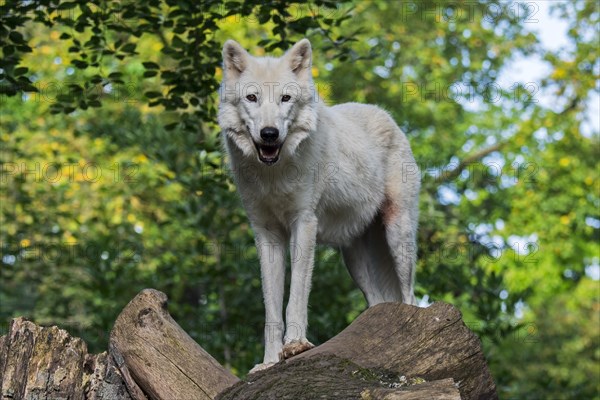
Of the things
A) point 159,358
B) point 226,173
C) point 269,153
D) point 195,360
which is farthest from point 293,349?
point 226,173

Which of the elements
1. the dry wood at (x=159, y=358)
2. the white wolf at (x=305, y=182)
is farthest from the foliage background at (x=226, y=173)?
the dry wood at (x=159, y=358)

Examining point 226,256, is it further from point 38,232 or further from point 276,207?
point 276,207

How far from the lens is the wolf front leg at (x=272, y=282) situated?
6.24 meters

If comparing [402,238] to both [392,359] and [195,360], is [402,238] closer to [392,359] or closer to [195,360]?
[392,359]

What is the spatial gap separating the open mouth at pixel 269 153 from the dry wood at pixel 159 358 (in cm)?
117

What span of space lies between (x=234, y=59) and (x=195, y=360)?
220cm

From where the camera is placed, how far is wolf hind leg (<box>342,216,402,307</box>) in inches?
289

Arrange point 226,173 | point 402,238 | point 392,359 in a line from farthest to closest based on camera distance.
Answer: point 226,173, point 402,238, point 392,359

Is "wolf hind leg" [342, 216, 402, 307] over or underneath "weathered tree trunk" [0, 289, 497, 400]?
underneath

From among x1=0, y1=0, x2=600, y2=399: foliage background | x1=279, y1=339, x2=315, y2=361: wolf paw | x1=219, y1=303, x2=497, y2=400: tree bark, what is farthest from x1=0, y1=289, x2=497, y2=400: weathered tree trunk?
x1=0, y1=0, x2=600, y2=399: foliage background

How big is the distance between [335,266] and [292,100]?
17.3 ft

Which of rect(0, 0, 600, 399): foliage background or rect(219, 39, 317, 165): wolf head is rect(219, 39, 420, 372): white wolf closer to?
rect(219, 39, 317, 165): wolf head

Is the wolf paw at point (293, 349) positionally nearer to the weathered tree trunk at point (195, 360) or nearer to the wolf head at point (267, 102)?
the weathered tree trunk at point (195, 360)

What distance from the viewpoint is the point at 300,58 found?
6.43 meters
